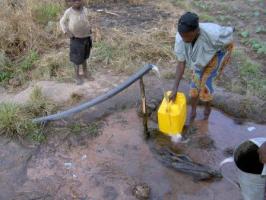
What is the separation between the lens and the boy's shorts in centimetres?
472

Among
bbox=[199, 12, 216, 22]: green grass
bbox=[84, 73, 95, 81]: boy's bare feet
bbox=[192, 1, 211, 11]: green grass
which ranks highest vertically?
bbox=[192, 1, 211, 11]: green grass

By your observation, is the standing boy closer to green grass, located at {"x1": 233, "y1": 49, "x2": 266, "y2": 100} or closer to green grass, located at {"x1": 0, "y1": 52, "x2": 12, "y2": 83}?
green grass, located at {"x1": 0, "y1": 52, "x2": 12, "y2": 83}

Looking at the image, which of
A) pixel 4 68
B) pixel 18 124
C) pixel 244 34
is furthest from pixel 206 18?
pixel 18 124

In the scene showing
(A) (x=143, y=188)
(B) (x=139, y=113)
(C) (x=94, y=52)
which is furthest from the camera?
(C) (x=94, y=52)

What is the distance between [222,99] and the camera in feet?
15.5

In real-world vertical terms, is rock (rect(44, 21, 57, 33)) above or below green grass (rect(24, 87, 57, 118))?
above

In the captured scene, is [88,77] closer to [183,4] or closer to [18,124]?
[18,124]

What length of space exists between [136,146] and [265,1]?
5.14 metres

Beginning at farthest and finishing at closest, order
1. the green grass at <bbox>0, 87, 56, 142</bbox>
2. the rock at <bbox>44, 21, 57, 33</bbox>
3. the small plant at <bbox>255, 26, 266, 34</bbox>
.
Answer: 1. the small plant at <bbox>255, 26, 266, 34</bbox>
2. the rock at <bbox>44, 21, 57, 33</bbox>
3. the green grass at <bbox>0, 87, 56, 142</bbox>

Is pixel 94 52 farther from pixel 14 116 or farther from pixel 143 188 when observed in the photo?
pixel 143 188

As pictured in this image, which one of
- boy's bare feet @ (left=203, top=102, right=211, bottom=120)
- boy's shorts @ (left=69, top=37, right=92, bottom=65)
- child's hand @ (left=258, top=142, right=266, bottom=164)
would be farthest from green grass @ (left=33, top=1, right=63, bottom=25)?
child's hand @ (left=258, top=142, right=266, bottom=164)

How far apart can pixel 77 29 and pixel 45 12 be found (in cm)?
250

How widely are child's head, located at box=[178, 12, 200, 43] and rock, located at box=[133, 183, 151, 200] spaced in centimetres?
129

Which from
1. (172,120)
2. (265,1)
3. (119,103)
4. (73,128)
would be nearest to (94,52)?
(119,103)
